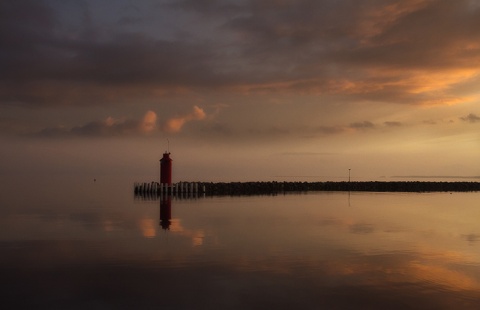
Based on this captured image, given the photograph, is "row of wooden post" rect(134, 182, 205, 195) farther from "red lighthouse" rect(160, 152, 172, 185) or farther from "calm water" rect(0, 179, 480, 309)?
Answer: "calm water" rect(0, 179, 480, 309)

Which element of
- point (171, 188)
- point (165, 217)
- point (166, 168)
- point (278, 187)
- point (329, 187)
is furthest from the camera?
point (329, 187)

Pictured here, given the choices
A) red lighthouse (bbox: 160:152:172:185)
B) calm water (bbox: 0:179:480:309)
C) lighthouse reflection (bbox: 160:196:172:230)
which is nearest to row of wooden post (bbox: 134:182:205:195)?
red lighthouse (bbox: 160:152:172:185)

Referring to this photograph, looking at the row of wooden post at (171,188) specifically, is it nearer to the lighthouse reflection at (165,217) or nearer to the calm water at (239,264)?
the lighthouse reflection at (165,217)

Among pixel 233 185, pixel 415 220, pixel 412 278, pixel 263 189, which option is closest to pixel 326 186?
pixel 263 189

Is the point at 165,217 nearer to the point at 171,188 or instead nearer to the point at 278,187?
the point at 171,188

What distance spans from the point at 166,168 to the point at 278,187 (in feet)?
58.0

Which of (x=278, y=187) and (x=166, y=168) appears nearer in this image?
(x=166, y=168)

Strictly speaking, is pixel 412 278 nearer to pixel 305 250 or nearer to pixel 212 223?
pixel 305 250

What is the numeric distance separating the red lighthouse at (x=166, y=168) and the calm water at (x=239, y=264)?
78.2 feet

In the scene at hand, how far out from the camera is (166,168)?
52.8 metres

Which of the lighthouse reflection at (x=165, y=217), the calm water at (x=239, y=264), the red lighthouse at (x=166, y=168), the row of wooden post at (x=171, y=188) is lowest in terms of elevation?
the calm water at (x=239, y=264)

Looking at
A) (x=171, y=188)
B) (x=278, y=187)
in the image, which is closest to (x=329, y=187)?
(x=278, y=187)

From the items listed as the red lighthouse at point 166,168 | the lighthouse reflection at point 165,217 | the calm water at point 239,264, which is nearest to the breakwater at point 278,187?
the red lighthouse at point 166,168

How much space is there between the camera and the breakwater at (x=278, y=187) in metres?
54.4
